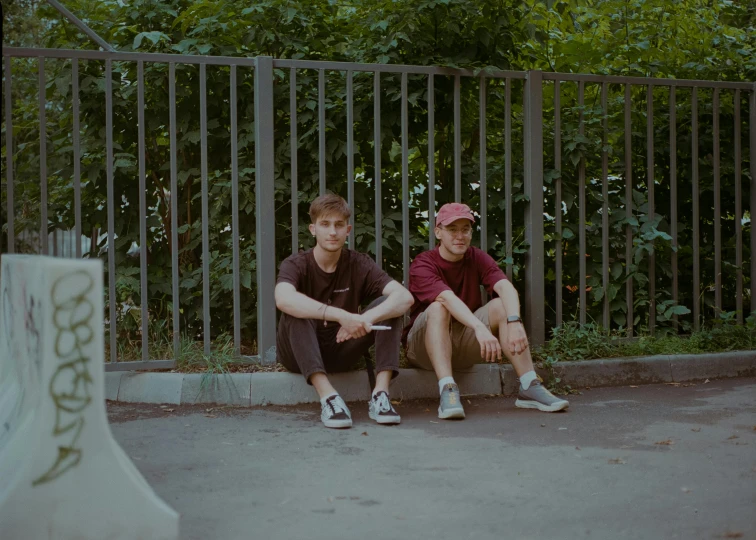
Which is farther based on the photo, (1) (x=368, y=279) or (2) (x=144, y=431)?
(1) (x=368, y=279)

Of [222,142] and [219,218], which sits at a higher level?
[222,142]

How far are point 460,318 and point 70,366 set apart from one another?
3.11 m

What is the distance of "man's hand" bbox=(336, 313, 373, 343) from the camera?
5.09 m

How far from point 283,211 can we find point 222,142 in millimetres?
656

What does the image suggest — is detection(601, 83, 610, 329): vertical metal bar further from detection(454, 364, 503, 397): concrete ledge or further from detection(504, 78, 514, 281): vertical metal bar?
detection(454, 364, 503, 397): concrete ledge

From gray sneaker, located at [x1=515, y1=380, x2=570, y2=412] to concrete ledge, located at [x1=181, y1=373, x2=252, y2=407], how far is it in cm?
167

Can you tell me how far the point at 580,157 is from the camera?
21.1ft

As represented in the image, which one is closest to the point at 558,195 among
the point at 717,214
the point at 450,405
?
the point at 717,214

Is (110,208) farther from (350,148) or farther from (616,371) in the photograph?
(616,371)

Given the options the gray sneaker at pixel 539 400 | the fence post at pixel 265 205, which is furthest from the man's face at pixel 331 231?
the gray sneaker at pixel 539 400

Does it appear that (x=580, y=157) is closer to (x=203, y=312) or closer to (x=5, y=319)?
(x=203, y=312)

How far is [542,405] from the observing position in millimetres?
5340

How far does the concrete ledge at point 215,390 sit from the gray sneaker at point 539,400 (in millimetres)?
1672

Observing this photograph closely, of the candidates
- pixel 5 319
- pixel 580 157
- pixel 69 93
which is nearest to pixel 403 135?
pixel 580 157
